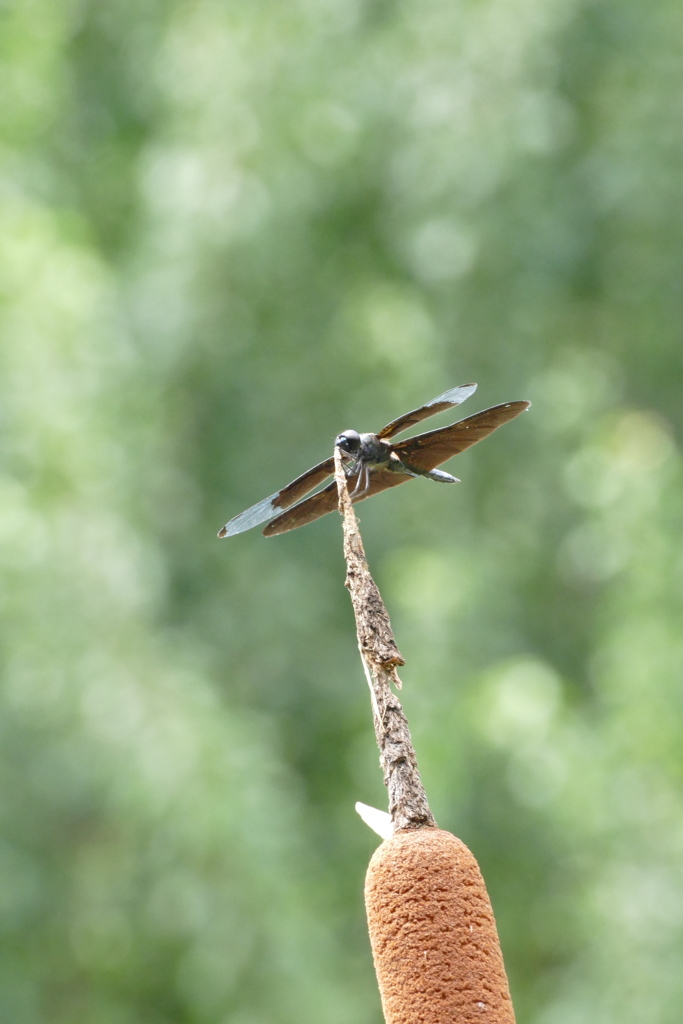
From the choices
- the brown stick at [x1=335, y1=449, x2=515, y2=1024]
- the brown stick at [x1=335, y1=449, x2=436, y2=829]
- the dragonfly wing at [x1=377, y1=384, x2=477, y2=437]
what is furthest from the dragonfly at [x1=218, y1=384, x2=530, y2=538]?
the brown stick at [x1=335, y1=449, x2=515, y2=1024]

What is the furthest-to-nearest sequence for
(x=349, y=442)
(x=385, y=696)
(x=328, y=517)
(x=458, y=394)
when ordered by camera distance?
(x=328, y=517), (x=458, y=394), (x=349, y=442), (x=385, y=696)

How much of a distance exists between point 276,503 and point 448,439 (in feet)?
0.71

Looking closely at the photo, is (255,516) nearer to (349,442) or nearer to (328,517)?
(349,442)

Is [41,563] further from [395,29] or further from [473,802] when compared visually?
[395,29]

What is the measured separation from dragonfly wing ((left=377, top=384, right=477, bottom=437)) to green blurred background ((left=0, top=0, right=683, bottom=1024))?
9.29 feet

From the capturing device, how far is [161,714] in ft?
14.3

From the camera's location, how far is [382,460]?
123 cm

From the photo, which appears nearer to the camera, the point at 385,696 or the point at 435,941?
the point at 435,941

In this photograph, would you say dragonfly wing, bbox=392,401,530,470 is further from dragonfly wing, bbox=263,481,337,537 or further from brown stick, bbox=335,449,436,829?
brown stick, bbox=335,449,436,829

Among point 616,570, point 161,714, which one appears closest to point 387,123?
point 616,570

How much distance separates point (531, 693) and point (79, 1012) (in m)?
2.61

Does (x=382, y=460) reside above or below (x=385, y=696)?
above

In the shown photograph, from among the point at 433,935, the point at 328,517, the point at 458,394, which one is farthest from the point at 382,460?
the point at 328,517

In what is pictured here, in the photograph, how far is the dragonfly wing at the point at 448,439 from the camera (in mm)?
1213
